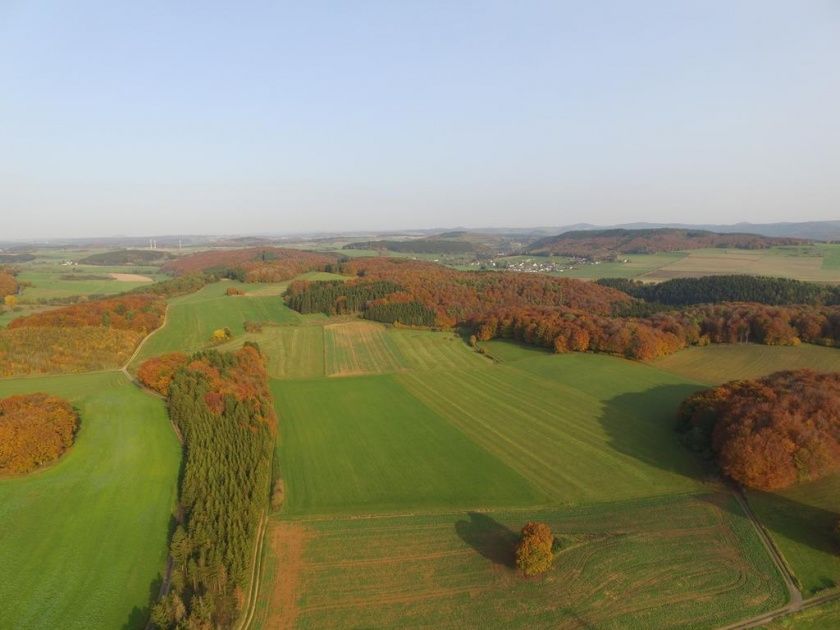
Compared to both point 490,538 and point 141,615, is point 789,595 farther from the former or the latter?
point 141,615

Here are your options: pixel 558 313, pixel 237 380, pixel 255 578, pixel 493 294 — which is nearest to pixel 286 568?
pixel 255 578

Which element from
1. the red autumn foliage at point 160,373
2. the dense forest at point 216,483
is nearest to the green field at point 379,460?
A: the dense forest at point 216,483

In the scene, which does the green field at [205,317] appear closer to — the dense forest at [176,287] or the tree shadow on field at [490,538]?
the dense forest at [176,287]

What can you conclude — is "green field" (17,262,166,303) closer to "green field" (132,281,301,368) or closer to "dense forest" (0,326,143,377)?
"green field" (132,281,301,368)

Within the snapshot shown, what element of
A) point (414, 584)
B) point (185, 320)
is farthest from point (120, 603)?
point (185, 320)

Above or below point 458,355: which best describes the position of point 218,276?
above

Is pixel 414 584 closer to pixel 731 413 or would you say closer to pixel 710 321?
pixel 731 413
